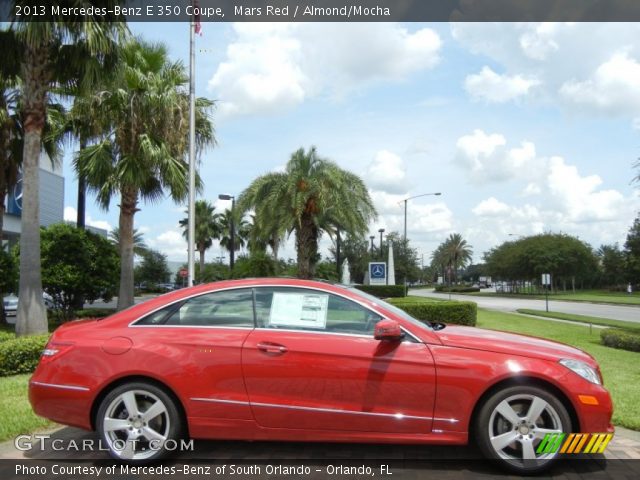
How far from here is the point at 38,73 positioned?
10305 mm

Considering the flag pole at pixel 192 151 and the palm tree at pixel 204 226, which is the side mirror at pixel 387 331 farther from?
the palm tree at pixel 204 226

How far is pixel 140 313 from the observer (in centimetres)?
442

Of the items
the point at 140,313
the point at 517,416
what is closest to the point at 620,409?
the point at 517,416

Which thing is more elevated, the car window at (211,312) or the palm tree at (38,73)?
the palm tree at (38,73)

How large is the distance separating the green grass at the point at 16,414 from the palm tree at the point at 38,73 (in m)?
3.23

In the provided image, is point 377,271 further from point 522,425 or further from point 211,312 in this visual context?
point 522,425

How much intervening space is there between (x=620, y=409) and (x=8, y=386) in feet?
23.2

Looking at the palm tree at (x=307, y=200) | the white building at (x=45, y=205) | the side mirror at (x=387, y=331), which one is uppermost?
the white building at (x=45, y=205)

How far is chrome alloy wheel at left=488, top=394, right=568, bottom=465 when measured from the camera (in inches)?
157

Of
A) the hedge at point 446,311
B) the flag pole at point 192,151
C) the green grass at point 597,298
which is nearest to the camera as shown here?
the flag pole at point 192,151

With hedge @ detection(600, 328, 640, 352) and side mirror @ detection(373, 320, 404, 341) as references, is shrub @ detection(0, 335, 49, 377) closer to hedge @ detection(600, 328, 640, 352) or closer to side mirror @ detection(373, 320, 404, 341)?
side mirror @ detection(373, 320, 404, 341)

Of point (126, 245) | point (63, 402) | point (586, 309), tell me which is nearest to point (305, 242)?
point (126, 245)

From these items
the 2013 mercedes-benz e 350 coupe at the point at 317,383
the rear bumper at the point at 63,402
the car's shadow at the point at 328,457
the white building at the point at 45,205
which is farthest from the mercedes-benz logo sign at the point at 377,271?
the white building at the point at 45,205

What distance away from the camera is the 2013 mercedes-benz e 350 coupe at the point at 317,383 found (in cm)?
400
